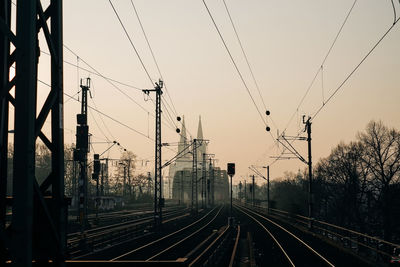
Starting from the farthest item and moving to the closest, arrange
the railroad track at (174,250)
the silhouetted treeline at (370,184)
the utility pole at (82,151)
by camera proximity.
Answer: the silhouetted treeline at (370,184) < the utility pole at (82,151) < the railroad track at (174,250)

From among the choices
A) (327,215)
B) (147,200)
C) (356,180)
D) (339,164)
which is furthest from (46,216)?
(147,200)

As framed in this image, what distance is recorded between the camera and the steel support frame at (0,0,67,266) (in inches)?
223

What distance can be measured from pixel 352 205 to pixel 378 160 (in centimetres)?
1082

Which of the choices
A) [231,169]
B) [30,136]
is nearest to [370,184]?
[231,169]

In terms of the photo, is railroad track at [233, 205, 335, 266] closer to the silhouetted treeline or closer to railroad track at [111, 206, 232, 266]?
railroad track at [111, 206, 232, 266]

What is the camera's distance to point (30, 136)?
5.68m

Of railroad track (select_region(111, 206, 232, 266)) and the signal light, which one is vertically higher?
the signal light

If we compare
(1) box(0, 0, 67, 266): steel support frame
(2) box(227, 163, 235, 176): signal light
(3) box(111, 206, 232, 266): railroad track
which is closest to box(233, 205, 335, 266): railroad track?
(3) box(111, 206, 232, 266): railroad track

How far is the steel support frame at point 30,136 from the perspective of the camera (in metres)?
5.65

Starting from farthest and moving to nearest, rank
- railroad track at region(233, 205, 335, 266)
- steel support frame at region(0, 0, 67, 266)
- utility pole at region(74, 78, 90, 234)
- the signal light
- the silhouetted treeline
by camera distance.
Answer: the silhouetted treeline
the signal light
utility pole at region(74, 78, 90, 234)
railroad track at region(233, 205, 335, 266)
steel support frame at region(0, 0, 67, 266)

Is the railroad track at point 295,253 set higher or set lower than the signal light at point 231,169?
lower

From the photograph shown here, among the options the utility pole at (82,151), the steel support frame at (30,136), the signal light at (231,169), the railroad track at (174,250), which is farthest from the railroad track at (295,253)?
the steel support frame at (30,136)

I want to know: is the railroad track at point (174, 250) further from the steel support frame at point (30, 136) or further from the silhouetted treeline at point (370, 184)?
the silhouetted treeline at point (370, 184)

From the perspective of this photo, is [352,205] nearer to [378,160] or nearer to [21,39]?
[378,160]
